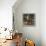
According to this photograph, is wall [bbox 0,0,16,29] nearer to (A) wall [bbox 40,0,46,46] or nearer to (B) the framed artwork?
(B) the framed artwork

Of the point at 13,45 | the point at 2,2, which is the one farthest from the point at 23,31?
the point at 13,45

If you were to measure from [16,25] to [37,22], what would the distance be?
3.14 ft

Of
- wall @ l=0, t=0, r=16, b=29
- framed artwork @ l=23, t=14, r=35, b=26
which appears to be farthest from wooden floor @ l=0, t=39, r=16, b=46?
framed artwork @ l=23, t=14, r=35, b=26

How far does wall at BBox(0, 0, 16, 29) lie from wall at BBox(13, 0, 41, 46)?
3.37 ft

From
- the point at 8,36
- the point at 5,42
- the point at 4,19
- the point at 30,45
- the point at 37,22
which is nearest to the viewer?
the point at 5,42

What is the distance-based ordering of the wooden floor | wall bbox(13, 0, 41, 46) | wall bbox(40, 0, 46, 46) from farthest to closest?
1. wall bbox(13, 0, 41, 46)
2. wall bbox(40, 0, 46, 46)
3. the wooden floor

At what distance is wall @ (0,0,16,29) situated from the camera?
4.20 metres

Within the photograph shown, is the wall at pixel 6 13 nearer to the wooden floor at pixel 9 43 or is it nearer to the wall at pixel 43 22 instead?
the wooden floor at pixel 9 43

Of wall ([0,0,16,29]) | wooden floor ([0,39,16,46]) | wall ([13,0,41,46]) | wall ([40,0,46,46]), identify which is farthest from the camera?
wall ([13,0,41,46])

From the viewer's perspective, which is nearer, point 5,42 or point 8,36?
point 5,42

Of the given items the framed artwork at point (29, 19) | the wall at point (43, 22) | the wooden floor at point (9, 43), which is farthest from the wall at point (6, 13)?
the wall at point (43, 22)

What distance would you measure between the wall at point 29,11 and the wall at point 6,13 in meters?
1.03

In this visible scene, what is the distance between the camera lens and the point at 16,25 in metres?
5.27

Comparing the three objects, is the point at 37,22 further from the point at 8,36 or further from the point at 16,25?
the point at 8,36
